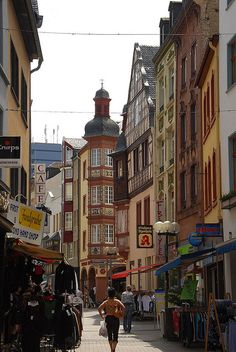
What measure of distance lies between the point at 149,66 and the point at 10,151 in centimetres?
3430

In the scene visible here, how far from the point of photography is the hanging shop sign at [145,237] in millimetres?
44406

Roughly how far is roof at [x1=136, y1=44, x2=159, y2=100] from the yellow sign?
100 ft

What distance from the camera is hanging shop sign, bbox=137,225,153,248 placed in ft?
146

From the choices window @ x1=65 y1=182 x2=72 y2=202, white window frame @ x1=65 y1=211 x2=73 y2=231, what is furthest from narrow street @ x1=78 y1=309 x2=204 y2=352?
window @ x1=65 y1=182 x2=72 y2=202

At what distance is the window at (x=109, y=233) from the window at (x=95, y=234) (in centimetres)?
63

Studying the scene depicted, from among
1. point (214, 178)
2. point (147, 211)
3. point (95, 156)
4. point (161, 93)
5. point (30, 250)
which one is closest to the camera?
point (30, 250)

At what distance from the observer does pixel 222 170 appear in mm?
27719

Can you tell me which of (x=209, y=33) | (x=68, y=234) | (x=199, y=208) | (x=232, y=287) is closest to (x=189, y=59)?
(x=209, y=33)

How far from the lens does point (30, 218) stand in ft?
64.8

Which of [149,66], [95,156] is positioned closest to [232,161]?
[149,66]

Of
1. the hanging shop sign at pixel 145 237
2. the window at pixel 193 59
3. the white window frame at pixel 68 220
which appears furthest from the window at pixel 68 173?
the window at pixel 193 59

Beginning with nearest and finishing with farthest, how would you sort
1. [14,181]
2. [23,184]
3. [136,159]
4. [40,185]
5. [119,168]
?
[14,181] → [23,184] → [40,185] → [136,159] → [119,168]

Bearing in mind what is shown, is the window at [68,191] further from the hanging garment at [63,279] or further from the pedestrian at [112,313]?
the pedestrian at [112,313]

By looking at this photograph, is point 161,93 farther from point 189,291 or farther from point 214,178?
point 189,291
